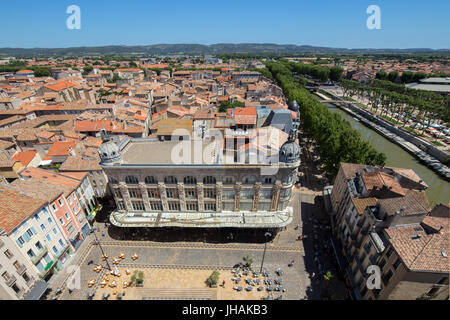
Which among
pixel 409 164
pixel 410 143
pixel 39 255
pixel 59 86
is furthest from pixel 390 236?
pixel 59 86

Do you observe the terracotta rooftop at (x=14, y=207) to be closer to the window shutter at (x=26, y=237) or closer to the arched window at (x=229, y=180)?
the window shutter at (x=26, y=237)

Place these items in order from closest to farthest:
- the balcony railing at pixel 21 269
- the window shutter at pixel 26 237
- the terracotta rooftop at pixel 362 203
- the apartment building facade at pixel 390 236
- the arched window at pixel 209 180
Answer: the apartment building facade at pixel 390 236
the balcony railing at pixel 21 269
the window shutter at pixel 26 237
the terracotta rooftop at pixel 362 203
the arched window at pixel 209 180

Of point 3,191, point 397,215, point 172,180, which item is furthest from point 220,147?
point 3,191

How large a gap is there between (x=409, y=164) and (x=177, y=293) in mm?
90234

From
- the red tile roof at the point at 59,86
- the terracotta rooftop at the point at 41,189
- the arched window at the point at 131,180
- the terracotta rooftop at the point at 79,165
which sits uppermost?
the red tile roof at the point at 59,86

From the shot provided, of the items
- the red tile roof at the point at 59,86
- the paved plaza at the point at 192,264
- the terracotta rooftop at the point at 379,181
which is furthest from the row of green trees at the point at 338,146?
the red tile roof at the point at 59,86

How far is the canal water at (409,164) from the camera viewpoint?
212ft

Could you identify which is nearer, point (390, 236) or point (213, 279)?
point (390, 236)

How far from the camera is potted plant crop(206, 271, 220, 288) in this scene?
39406 millimetres

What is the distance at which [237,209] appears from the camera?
154 feet

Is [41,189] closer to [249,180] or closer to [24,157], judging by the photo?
[24,157]

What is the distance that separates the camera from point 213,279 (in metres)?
39.3

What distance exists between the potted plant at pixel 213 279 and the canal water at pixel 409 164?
6042cm
